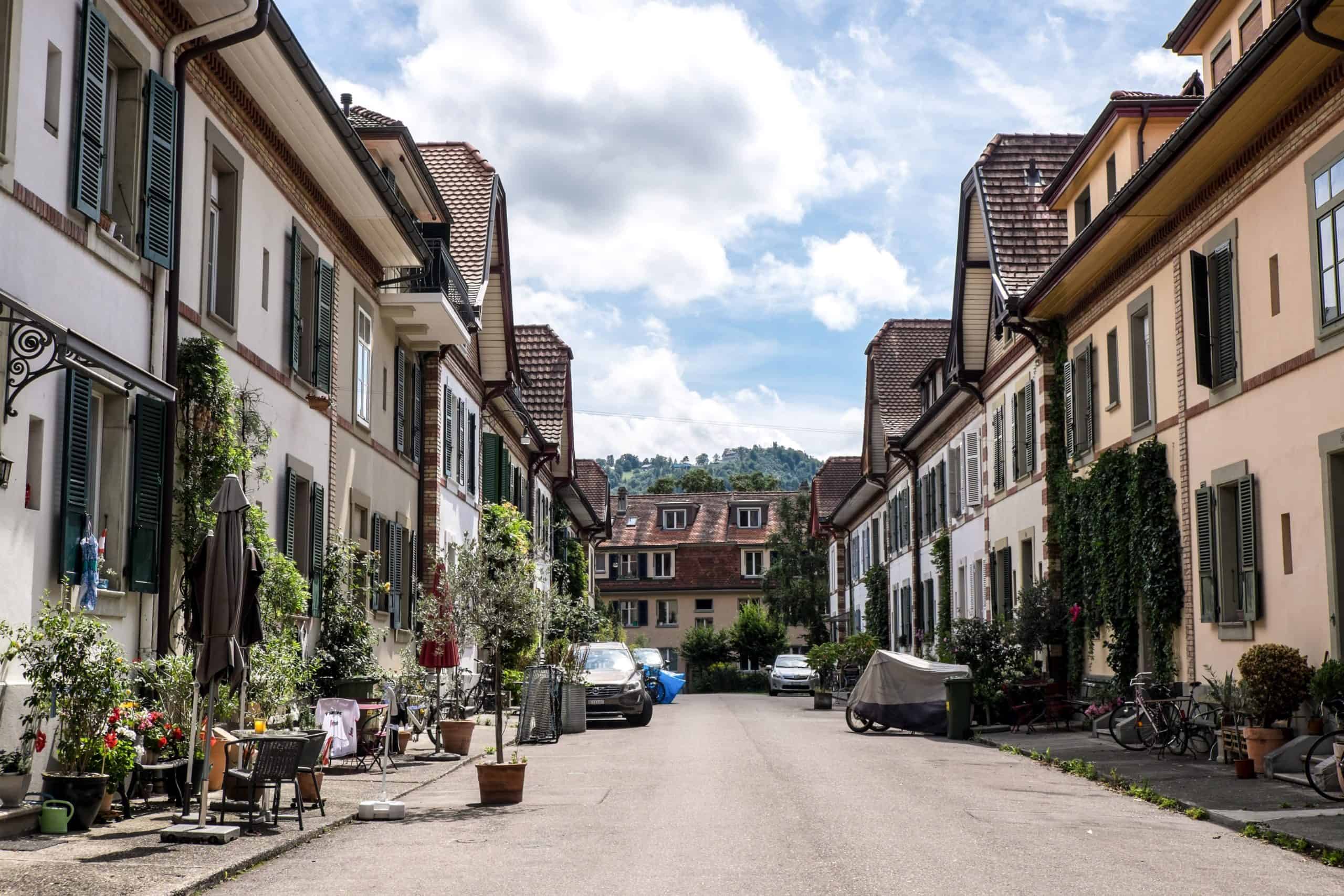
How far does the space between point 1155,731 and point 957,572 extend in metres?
18.2

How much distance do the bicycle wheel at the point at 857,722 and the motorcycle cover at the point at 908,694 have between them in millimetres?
130

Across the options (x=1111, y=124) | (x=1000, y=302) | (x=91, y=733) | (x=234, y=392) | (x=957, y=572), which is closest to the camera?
(x=91, y=733)

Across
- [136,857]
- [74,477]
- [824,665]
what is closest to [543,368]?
[824,665]

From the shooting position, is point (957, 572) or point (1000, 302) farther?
point (957, 572)

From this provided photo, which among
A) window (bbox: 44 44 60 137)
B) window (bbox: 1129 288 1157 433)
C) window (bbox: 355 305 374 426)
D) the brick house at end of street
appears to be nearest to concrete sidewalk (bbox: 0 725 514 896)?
window (bbox: 44 44 60 137)

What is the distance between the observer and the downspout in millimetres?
13273

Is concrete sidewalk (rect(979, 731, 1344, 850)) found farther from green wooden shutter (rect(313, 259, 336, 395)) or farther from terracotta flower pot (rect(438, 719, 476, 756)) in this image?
green wooden shutter (rect(313, 259, 336, 395))

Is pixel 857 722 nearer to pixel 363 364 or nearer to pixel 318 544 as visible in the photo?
pixel 363 364

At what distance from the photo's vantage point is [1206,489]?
19.0 m

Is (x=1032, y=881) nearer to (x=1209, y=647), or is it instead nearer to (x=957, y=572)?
(x=1209, y=647)

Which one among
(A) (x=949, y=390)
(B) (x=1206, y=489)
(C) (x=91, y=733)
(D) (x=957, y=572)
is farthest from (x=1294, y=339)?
(D) (x=957, y=572)

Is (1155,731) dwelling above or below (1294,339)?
below

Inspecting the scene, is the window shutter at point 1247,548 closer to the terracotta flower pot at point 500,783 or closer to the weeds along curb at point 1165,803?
the weeds along curb at point 1165,803

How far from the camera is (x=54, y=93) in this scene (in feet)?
37.2
